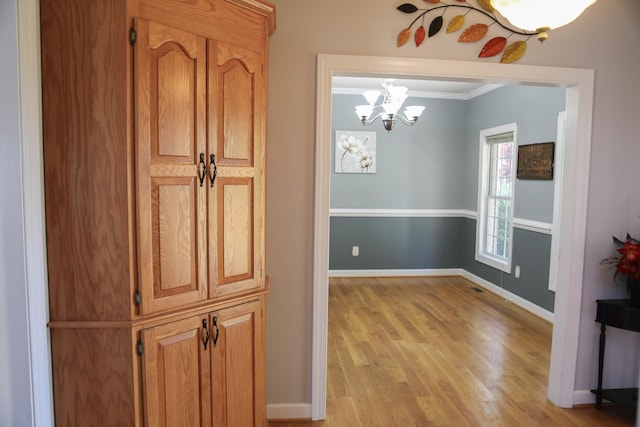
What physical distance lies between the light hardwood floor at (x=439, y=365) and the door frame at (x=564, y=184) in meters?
0.23

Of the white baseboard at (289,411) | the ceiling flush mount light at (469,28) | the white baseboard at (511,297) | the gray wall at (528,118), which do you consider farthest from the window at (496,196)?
the white baseboard at (289,411)

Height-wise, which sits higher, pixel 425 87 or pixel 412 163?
pixel 425 87

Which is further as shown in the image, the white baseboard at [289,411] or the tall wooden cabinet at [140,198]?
the white baseboard at [289,411]

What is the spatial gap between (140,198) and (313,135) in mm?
1127

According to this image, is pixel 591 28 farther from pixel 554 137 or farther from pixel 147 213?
pixel 147 213

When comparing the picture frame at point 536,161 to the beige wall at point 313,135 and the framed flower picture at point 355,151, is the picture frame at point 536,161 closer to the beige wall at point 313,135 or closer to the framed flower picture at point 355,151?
the beige wall at point 313,135

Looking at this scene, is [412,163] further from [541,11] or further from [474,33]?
[541,11]

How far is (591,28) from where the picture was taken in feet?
8.14

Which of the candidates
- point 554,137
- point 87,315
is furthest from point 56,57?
point 554,137

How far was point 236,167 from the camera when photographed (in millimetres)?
1787

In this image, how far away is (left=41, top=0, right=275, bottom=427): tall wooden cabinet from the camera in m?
1.43

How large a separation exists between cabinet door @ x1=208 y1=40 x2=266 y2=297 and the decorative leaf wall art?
1009 millimetres

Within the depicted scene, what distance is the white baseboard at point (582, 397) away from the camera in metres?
2.67

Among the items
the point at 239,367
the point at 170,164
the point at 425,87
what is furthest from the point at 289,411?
the point at 425,87
